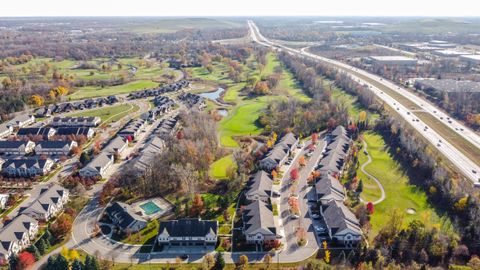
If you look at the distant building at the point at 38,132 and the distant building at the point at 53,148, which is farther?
the distant building at the point at 38,132

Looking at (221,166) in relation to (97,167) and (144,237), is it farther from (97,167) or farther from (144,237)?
(144,237)

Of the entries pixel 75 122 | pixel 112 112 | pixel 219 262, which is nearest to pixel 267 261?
Answer: pixel 219 262

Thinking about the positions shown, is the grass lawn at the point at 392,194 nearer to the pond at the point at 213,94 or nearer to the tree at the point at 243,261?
the tree at the point at 243,261

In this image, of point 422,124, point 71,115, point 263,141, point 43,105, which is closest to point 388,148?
point 422,124

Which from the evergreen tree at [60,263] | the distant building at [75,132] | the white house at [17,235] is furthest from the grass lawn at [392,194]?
the distant building at [75,132]

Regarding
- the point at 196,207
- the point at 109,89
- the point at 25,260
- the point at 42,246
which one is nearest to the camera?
the point at 25,260

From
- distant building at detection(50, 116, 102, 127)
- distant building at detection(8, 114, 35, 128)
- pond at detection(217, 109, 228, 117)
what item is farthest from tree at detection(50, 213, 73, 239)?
pond at detection(217, 109, 228, 117)
